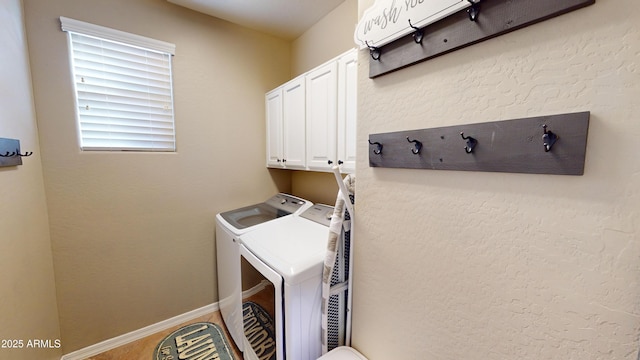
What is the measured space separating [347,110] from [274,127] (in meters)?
1.00

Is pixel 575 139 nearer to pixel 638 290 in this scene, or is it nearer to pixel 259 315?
pixel 638 290

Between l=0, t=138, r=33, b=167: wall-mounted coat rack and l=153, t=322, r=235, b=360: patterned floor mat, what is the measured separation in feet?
5.09

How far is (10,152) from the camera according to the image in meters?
1.08

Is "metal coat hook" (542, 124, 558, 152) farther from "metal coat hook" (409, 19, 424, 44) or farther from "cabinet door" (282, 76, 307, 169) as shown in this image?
"cabinet door" (282, 76, 307, 169)

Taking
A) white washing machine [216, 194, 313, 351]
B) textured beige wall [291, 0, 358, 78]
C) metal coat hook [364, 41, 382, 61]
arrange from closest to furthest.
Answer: metal coat hook [364, 41, 382, 61] < white washing machine [216, 194, 313, 351] < textured beige wall [291, 0, 358, 78]

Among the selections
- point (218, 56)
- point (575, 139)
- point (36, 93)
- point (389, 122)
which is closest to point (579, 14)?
point (575, 139)

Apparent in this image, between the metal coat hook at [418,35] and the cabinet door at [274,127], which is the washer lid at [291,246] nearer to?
the cabinet door at [274,127]

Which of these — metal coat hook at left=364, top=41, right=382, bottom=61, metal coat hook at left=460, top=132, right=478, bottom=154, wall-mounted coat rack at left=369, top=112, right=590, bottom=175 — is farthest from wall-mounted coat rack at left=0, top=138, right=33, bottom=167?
metal coat hook at left=460, top=132, right=478, bottom=154

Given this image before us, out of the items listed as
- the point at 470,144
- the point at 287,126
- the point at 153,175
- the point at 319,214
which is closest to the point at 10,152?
the point at 153,175

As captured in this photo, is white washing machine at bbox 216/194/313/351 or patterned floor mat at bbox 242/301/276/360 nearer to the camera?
patterned floor mat at bbox 242/301/276/360

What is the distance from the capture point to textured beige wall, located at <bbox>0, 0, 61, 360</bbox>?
103 centimetres

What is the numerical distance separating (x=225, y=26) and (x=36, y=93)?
1402 mm

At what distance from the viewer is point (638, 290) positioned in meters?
0.48

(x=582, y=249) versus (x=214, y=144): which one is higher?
(x=214, y=144)
